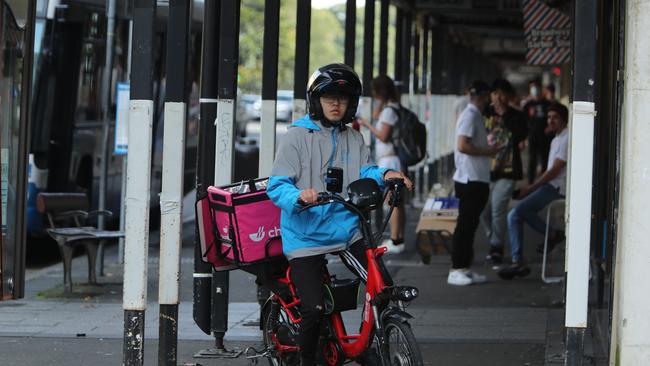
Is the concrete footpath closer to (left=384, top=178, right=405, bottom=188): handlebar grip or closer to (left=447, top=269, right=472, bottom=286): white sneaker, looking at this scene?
(left=447, top=269, right=472, bottom=286): white sneaker

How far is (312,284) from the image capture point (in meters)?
6.54

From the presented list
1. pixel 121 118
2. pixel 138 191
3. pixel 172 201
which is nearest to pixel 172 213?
pixel 172 201

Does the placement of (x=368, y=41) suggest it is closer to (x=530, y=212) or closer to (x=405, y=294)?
(x=530, y=212)

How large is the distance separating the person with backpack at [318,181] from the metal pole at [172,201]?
2.40ft

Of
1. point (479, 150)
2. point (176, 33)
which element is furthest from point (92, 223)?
point (176, 33)

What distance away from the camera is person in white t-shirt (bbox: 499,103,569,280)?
12.2 meters

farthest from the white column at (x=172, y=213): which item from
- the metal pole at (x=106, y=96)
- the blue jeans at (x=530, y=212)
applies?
the blue jeans at (x=530, y=212)

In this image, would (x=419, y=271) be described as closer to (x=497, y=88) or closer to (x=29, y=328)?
(x=497, y=88)

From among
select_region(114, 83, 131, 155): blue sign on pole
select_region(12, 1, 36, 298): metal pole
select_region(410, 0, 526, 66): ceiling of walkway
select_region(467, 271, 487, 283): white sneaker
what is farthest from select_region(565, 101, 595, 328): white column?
select_region(410, 0, 526, 66): ceiling of walkway

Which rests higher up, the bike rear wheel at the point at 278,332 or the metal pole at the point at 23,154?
the metal pole at the point at 23,154

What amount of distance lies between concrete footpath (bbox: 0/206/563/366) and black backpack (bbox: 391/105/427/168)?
1189mm

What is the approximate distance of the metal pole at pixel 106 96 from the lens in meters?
13.3

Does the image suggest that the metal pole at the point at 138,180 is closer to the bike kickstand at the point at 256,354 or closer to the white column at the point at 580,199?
the bike kickstand at the point at 256,354

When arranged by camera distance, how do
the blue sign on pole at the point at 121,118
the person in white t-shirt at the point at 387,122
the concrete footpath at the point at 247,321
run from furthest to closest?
the person in white t-shirt at the point at 387,122
the blue sign on pole at the point at 121,118
the concrete footpath at the point at 247,321
